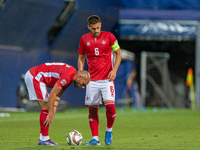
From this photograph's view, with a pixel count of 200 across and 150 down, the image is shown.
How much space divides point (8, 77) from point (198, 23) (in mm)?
9805

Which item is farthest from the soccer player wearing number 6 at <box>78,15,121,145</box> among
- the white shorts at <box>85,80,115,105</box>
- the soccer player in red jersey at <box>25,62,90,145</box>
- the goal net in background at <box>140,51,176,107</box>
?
the goal net in background at <box>140,51,176,107</box>

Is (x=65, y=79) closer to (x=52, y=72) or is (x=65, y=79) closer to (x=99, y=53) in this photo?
(x=52, y=72)

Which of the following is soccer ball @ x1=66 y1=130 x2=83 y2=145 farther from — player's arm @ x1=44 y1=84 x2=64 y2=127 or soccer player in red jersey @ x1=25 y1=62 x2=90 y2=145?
player's arm @ x1=44 y1=84 x2=64 y2=127

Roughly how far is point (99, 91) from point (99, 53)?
24.7 inches

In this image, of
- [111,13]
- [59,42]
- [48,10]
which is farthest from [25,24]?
[111,13]

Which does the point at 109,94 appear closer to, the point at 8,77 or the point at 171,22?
the point at 8,77

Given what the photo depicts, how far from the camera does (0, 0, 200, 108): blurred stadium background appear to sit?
1695 centimetres

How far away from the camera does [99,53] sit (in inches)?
283

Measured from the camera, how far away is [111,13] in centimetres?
2125

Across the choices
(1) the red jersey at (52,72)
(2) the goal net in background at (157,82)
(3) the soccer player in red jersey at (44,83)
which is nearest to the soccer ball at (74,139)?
(3) the soccer player in red jersey at (44,83)

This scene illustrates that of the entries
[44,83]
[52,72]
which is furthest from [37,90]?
[52,72]

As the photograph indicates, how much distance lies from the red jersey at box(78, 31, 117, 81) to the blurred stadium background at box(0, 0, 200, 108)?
30.1 ft

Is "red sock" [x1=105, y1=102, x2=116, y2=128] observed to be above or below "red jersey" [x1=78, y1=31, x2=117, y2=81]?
Result: below

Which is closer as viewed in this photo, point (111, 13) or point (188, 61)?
point (111, 13)
